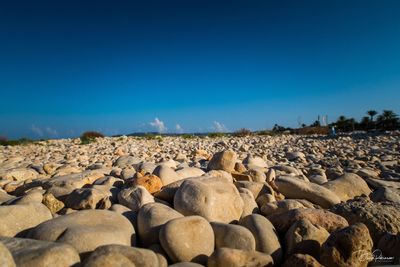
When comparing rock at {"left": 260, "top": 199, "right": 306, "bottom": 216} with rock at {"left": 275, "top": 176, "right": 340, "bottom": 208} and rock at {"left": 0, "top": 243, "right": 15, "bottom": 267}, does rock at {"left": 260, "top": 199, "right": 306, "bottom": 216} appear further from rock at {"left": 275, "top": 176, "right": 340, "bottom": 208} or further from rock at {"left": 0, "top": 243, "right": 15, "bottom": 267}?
rock at {"left": 0, "top": 243, "right": 15, "bottom": 267}

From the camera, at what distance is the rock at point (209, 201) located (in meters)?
2.94

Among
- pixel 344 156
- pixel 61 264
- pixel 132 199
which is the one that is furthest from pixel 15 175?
pixel 344 156

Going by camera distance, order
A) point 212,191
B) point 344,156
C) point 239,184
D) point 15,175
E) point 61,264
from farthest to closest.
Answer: point 344,156 → point 15,175 → point 239,184 → point 212,191 → point 61,264

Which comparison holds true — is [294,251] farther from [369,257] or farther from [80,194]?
[80,194]

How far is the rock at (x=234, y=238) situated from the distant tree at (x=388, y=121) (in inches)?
965

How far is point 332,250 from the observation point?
84.4 inches

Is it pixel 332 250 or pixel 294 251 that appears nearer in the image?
pixel 332 250

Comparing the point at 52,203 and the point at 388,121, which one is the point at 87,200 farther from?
the point at 388,121

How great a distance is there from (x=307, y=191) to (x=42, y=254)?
3.36m

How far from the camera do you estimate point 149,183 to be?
3.71 meters

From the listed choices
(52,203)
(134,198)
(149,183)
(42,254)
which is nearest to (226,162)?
(149,183)

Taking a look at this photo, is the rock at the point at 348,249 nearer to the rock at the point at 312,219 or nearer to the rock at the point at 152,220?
the rock at the point at 312,219

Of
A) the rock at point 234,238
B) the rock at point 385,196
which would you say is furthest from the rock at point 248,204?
the rock at point 385,196

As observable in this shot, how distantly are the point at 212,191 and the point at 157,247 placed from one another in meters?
0.94
